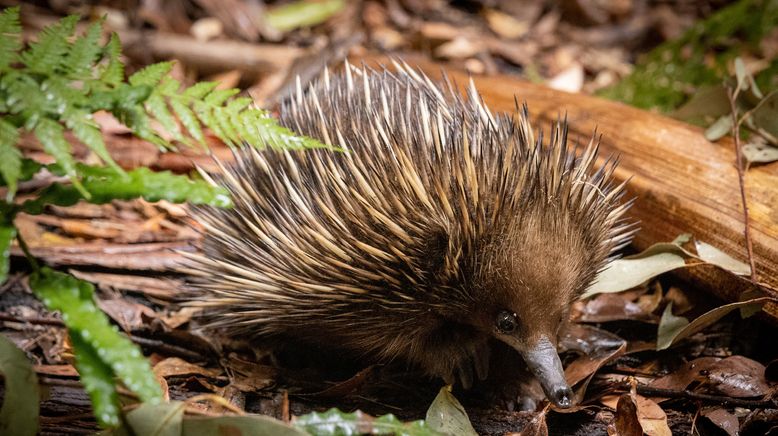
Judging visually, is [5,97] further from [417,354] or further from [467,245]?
[417,354]

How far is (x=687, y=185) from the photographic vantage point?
307cm

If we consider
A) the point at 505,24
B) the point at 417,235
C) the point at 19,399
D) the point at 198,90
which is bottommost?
the point at 505,24

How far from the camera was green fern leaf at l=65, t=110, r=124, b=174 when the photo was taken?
1.64m

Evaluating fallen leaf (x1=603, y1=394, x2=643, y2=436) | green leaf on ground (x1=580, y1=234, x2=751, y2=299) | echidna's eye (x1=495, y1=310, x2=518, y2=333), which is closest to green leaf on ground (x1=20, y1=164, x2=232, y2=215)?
echidna's eye (x1=495, y1=310, x2=518, y2=333)

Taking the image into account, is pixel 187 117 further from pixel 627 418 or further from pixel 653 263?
pixel 653 263

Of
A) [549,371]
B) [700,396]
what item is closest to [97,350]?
[549,371]

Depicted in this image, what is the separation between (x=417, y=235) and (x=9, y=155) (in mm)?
1198

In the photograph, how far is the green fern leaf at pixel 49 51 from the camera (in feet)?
5.79

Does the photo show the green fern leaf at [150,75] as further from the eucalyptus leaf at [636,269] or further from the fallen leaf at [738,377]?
the fallen leaf at [738,377]

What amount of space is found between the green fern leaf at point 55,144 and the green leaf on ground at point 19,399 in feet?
1.96

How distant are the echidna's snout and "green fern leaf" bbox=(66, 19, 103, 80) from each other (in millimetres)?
1595

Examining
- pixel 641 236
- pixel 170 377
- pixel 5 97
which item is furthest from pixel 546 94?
pixel 5 97

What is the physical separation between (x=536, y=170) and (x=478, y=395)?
0.94 metres

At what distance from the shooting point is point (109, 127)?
4.25m
